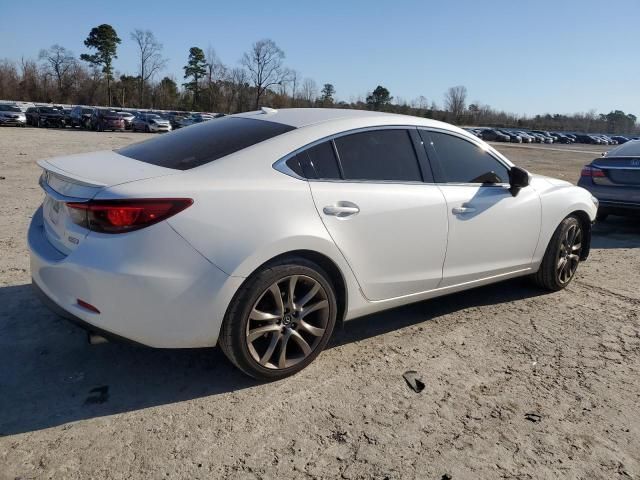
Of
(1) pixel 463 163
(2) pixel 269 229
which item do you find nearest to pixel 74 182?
(2) pixel 269 229

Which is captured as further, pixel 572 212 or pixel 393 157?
pixel 572 212

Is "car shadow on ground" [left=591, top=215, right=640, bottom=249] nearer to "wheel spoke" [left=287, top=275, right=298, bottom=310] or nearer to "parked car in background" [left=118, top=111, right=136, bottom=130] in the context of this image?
"wheel spoke" [left=287, top=275, right=298, bottom=310]

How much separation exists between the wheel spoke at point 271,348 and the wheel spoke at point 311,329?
16cm

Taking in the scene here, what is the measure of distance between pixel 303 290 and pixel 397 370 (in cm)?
81

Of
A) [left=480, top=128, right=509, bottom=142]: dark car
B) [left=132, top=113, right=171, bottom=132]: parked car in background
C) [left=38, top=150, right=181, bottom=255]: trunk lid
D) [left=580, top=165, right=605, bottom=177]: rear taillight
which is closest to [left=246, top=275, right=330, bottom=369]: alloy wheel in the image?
[left=38, top=150, right=181, bottom=255]: trunk lid

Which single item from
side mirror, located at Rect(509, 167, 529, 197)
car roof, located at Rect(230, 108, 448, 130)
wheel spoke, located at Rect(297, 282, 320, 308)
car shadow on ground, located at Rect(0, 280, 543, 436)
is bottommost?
car shadow on ground, located at Rect(0, 280, 543, 436)

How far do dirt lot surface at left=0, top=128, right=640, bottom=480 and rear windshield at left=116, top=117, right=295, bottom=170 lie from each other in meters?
1.24

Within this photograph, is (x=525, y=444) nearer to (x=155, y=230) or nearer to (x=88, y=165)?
(x=155, y=230)

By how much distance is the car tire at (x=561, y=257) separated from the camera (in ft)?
15.2

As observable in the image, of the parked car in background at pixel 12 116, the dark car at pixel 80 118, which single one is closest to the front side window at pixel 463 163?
the dark car at pixel 80 118

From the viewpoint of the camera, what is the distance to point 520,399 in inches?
117

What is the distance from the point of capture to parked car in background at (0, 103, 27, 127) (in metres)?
35.3

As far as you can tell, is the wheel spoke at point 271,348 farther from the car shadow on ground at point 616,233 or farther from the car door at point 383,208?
the car shadow on ground at point 616,233

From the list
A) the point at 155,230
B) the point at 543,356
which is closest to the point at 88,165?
the point at 155,230
